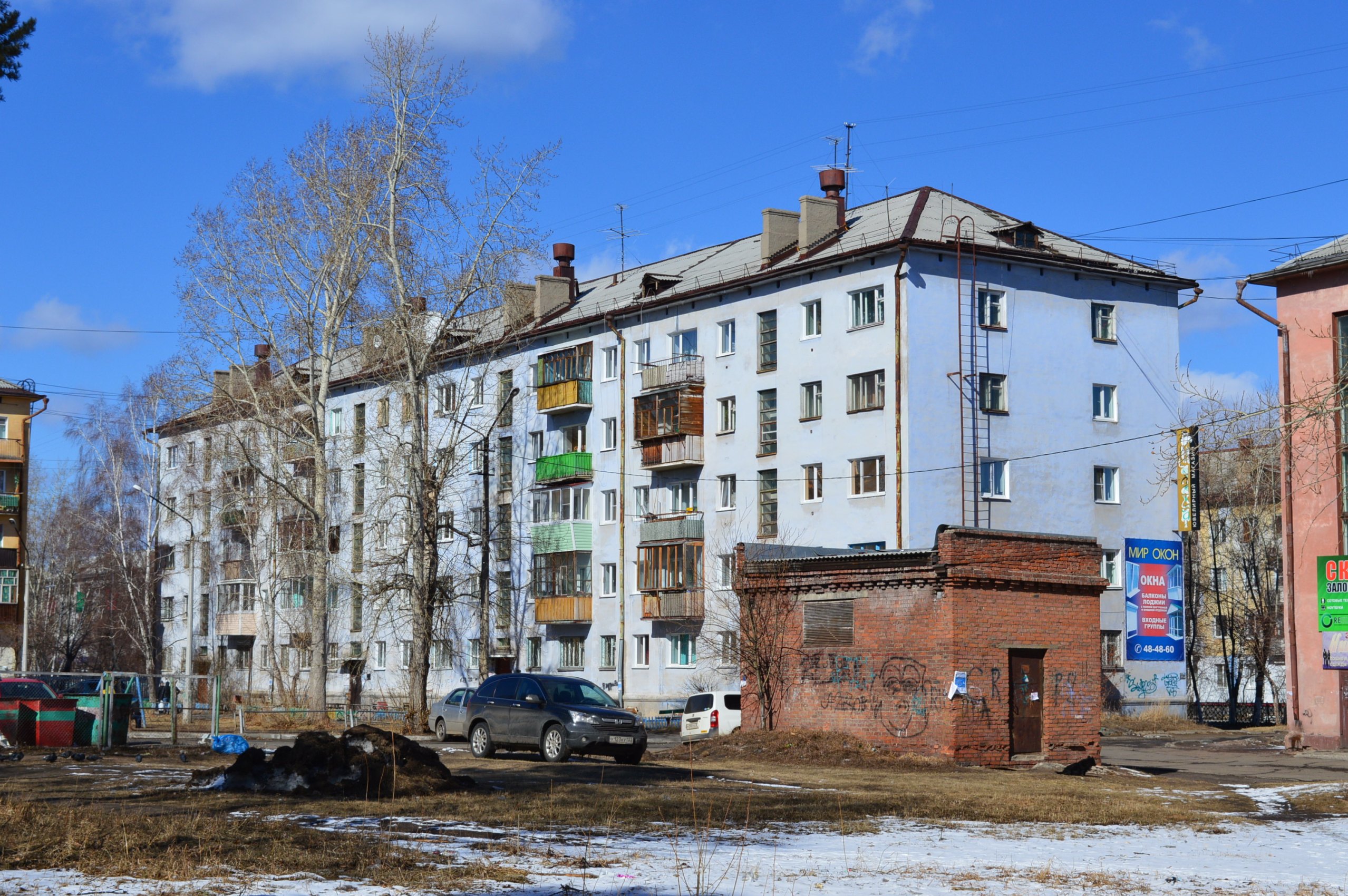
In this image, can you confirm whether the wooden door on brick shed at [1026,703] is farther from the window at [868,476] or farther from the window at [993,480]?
the window at [993,480]

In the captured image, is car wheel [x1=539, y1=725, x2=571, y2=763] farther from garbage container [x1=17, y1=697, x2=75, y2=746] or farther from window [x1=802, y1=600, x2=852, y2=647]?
garbage container [x1=17, y1=697, x2=75, y2=746]

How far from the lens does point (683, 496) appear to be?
173ft

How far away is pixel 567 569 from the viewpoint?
2211 inches

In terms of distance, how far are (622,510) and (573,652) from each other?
603 cm

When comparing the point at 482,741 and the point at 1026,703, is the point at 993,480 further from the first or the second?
the point at 482,741

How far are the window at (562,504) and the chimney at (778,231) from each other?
11.7 metres

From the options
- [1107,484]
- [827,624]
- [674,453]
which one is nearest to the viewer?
[827,624]

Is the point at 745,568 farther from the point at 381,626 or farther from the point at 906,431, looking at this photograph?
the point at 381,626

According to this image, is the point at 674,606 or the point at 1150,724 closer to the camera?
the point at 1150,724

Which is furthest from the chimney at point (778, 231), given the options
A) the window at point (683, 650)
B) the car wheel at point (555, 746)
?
the car wheel at point (555, 746)

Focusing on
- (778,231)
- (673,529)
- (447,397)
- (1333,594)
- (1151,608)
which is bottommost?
(1151,608)

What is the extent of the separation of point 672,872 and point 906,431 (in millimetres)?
34418

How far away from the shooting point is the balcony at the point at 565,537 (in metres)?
56.0

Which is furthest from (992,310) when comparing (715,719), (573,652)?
(573,652)
